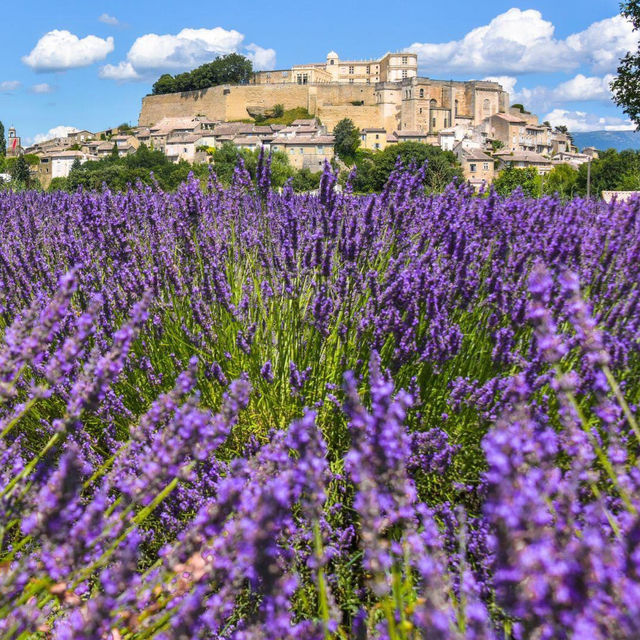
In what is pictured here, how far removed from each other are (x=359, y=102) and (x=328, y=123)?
4.37 metres

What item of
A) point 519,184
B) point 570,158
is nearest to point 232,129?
point 570,158

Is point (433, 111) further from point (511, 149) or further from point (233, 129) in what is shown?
point (233, 129)

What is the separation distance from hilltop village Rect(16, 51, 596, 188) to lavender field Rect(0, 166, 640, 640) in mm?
51978

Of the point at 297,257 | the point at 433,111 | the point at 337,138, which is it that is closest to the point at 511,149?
the point at 433,111

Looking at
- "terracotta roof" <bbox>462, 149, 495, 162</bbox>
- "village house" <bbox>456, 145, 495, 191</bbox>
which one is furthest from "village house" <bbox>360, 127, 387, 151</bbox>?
"village house" <bbox>456, 145, 495, 191</bbox>

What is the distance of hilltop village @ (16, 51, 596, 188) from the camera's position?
5700 centimetres

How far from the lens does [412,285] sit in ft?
7.23

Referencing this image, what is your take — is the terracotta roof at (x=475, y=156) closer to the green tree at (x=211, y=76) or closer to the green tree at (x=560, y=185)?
the green tree at (x=560, y=185)

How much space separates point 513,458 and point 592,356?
0.44m

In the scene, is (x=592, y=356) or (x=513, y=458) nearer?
(x=513, y=458)

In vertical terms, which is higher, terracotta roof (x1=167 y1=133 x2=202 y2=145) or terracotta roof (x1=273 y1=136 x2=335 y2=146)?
terracotta roof (x1=167 y1=133 x2=202 y2=145)

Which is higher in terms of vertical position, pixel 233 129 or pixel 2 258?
pixel 233 129

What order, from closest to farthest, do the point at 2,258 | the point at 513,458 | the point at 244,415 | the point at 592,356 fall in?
the point at 513,458, the point at 592,356, the point at 244,415, the point at 2,258

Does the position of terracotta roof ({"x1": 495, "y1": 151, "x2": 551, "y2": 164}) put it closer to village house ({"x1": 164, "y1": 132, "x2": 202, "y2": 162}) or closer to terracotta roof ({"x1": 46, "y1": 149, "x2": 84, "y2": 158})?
village house ({"x1": 164, "y1": 132, "x2": 202, "y2": 162})
